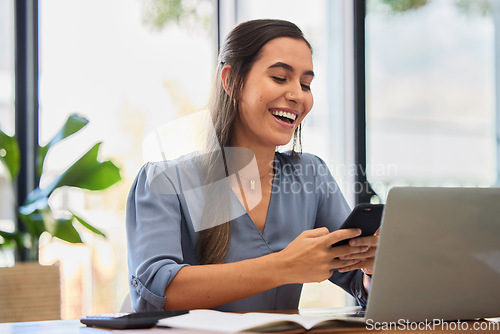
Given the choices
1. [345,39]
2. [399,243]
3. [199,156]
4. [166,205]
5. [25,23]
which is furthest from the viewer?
[345,39]

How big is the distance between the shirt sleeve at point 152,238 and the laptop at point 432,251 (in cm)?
45

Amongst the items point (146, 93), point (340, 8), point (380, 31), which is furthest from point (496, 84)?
point (146, 93)

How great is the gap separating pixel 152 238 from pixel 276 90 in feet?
1.67

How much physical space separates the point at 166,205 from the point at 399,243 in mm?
604

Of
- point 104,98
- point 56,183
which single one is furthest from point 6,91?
point 56,183

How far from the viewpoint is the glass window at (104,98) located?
2641 mm

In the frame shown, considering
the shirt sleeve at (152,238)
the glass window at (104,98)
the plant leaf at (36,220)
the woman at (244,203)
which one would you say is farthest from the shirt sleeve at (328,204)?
the glass window at (104,98)

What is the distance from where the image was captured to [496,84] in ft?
10.0

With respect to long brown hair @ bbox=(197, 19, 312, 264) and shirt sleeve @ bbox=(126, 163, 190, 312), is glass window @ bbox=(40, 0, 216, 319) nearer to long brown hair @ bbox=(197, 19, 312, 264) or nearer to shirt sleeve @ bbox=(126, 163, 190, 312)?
long brown hair @ bbox=(197, 19, 312, 264)

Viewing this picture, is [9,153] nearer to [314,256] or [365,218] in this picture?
[314,256]

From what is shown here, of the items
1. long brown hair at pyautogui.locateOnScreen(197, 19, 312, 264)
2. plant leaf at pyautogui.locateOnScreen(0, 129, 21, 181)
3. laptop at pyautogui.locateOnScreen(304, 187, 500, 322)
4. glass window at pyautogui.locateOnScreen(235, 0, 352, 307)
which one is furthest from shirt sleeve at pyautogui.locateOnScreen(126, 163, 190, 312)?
glass window at pyautogui.locateOnScreen(235, 0, 352, 307)

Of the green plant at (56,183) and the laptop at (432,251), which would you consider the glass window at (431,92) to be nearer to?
the green plant at (56,183)

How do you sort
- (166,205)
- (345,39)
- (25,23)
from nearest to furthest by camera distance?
1. (166,205)
2. (25,23)
3. (345,39)

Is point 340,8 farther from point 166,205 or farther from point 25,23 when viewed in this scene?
point 166,205
